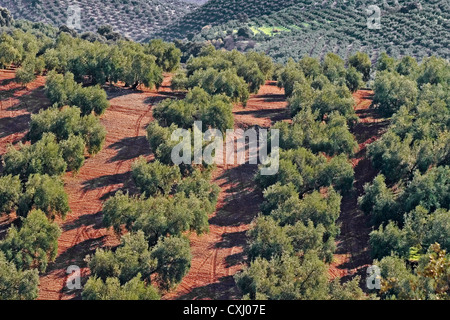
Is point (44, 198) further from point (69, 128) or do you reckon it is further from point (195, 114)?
point (195, 114)

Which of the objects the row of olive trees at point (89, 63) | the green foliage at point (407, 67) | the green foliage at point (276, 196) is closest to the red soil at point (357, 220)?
the green foliage at point (276, 196)

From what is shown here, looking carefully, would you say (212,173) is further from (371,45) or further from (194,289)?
(371,45)

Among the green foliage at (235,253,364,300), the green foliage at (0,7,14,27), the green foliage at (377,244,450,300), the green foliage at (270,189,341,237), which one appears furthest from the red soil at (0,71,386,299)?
the green foliage at (0,7,14,27)

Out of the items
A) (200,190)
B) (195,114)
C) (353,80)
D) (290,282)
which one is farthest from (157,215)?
(353,80)

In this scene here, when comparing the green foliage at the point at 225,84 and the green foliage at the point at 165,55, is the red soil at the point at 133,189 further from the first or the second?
the green foliage at the point at 165,55

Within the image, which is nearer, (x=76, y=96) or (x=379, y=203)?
(x=379, y=203)

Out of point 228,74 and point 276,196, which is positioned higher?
point 228,74
